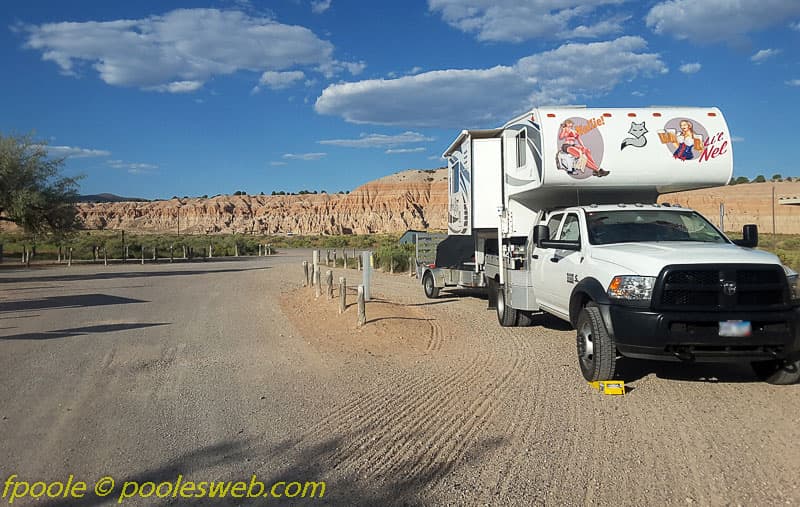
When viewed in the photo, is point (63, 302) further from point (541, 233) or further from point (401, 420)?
point (401, 420)

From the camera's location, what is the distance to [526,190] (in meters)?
11.4

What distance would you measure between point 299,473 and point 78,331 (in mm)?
8999

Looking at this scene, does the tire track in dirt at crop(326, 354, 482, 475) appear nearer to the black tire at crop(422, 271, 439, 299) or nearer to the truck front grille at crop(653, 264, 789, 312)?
the truck front grille at crop(653, 264, 789, 312)

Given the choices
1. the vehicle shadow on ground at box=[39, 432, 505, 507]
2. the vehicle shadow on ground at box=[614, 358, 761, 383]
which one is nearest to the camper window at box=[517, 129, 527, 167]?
the vehicle shadow on ground at box=[614, 358, 761, 383]

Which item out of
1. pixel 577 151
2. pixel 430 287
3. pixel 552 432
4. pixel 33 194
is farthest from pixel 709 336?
pixel 33 194

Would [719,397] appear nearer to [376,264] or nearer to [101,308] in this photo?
[101,308]

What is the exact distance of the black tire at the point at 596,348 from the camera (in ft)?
24.6

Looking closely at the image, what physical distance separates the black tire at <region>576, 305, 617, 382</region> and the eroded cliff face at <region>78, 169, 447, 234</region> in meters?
114

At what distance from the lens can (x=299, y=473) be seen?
5.05 meters

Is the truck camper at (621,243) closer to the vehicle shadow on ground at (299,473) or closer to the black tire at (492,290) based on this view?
the black tire at (492,290)

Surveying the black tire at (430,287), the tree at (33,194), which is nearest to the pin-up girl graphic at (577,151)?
the black tire at (430,287)

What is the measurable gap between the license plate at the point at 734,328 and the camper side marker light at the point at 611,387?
3.87ft

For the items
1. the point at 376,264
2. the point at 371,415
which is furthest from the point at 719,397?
the point at 376,264

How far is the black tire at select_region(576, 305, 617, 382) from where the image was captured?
7484 millimetres
